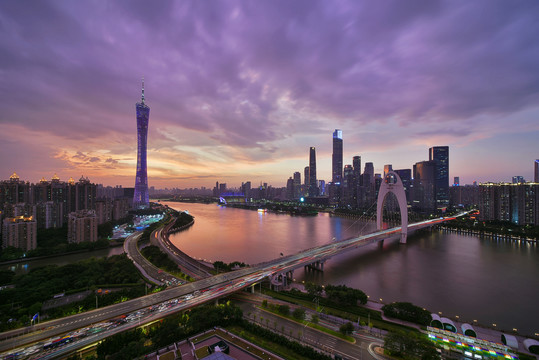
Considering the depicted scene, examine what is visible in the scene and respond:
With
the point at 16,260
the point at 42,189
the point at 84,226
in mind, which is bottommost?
the point at 16,260

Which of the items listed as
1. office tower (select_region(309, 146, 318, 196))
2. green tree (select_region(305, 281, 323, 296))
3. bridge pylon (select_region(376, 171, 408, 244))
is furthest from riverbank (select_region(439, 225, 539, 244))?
office tower (select_region(309, 146, 318, 196))

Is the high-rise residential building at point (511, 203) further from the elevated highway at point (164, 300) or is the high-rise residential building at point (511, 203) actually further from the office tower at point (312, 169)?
the office tower at point (312, 169)

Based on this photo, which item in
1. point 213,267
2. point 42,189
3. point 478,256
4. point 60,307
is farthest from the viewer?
point 42,189

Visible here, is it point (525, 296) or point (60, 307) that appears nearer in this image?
point (60, 307)

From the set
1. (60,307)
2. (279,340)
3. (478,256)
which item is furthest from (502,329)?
(60,307)

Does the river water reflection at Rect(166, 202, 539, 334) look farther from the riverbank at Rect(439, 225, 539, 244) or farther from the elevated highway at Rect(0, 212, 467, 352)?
the elevated highway at Rect(0, 212, 467, 352)

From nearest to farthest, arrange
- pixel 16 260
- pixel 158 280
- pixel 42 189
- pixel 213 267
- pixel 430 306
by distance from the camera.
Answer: pixel 430 306 → pixel 158 280 → pixel 213 267 → pixel 16 260 → pixel 42 189

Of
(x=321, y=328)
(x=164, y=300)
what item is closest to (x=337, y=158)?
(x=321, y=328)

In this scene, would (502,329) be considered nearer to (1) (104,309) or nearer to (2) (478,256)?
(2) (478,256)

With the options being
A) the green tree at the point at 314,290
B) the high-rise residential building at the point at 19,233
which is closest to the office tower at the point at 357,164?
the green tree at the point at 314,290
